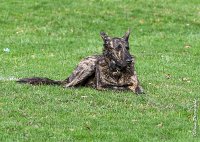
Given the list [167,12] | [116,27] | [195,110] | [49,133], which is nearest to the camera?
[49,133]

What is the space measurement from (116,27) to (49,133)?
14.2 meters

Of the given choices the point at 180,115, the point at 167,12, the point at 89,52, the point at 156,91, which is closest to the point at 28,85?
the point at 156,91

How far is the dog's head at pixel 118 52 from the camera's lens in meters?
12.7

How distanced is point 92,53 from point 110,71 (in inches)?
255

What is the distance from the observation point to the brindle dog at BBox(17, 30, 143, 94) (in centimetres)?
1280

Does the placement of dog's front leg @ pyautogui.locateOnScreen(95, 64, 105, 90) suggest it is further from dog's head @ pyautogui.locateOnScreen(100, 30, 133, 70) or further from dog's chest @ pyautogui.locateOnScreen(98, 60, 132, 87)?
dog's head @ pyautogui.locateOnScreen(100, 30, 133, 70)

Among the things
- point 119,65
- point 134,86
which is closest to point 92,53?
point 134,86

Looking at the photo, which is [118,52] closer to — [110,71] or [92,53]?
[110,71]

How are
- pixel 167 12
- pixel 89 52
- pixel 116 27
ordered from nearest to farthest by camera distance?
pixel 89 52, pixel 116 27, pixel 167 12

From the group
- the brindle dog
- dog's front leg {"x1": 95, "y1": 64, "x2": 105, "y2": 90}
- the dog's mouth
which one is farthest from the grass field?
the dog's mouth

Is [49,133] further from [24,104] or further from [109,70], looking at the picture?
[109,70]

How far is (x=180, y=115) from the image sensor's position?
11.2 m

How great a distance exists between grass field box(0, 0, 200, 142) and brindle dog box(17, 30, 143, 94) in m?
0.30

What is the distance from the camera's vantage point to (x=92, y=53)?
19.5m
